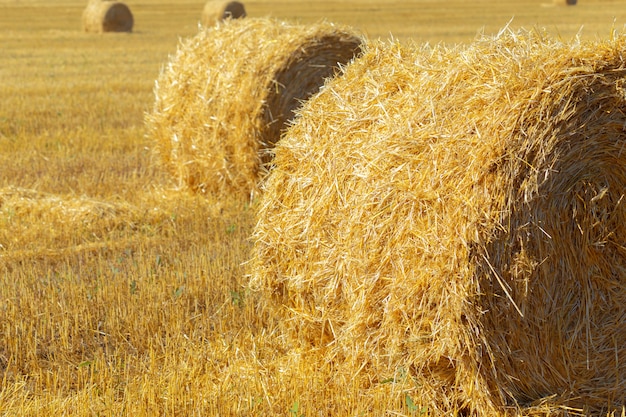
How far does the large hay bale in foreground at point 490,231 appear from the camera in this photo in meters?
4.23

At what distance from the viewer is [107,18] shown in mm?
28797

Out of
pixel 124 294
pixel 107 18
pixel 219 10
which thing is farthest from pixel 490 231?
pixel 107 18

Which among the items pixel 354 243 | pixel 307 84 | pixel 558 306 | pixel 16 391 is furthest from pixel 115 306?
pixel 307 84

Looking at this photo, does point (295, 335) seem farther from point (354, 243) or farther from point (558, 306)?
point (558, 306)

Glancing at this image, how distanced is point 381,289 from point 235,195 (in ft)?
15.0

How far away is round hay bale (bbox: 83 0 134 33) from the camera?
28.8m

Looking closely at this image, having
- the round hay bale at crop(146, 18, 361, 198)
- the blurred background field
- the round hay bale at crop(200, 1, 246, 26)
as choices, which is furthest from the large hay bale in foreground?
the round hay bale at crop(200, 1, 246, 26)

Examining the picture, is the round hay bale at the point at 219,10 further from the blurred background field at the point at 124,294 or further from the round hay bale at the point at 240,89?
the round hay bale at the point at 240,89

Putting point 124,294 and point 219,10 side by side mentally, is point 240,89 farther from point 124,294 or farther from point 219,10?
point 219,10

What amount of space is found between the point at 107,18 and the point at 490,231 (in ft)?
86.2

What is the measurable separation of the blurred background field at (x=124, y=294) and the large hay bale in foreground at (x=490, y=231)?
1.14ft

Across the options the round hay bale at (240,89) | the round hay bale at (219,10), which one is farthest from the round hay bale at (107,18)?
the round hay bale at (240,89)

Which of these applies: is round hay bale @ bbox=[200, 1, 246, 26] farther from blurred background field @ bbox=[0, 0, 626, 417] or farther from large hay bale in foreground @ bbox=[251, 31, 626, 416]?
large hay bale in foreground @ bbox=[251, 31, 626, 416]

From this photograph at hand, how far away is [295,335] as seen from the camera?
542 centimetres
